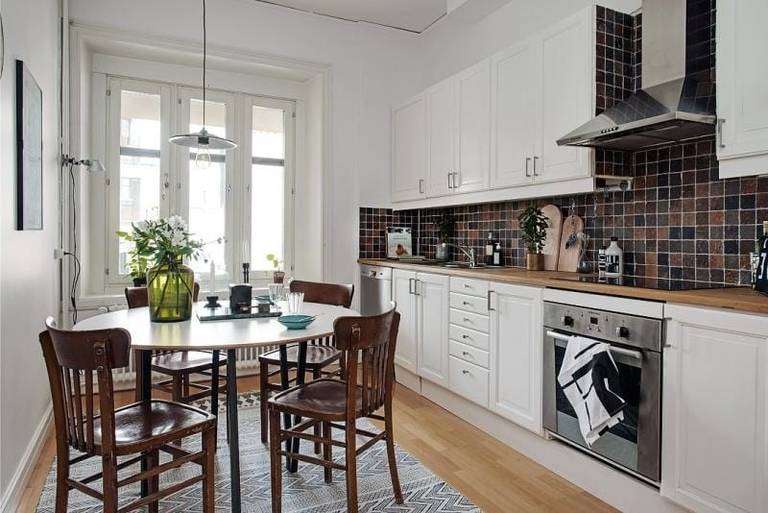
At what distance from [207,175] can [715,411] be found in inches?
148

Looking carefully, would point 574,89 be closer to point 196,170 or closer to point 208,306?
point 208,306

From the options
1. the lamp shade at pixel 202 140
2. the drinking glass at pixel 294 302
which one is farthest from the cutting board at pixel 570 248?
the lamp shade at pixel 202 140

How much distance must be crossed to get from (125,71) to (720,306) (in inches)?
163

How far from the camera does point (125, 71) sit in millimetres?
3938

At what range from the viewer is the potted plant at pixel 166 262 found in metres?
2.27

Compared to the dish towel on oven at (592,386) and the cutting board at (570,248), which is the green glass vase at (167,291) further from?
the cutting board at (570,248)

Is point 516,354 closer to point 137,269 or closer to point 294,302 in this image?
point 294,302

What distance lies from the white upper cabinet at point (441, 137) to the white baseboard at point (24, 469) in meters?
2.95

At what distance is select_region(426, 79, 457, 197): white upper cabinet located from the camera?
381cm

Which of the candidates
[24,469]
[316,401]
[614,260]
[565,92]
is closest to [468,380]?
[614,260]

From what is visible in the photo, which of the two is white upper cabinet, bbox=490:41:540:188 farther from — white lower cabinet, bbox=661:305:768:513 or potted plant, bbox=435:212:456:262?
white lower cabinet, bbox=661:305:768:513

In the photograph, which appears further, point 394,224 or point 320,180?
point 394,224

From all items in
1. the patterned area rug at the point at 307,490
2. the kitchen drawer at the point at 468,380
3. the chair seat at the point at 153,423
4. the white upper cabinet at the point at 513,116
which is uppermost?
the white upper cabinet at the point at 513,116

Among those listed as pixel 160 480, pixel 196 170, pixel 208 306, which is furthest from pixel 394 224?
pixel 160 480
